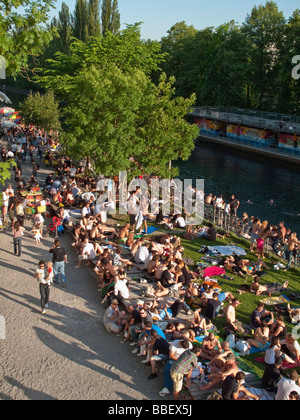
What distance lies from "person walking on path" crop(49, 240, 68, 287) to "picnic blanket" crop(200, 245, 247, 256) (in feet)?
18.6

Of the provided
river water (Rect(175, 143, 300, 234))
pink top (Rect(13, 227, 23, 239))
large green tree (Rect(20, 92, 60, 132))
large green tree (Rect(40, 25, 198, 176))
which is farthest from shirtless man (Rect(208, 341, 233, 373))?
large green tree (Rect(20, 92, 60, 132))

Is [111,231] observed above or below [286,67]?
below

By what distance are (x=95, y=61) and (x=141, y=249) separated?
65.5ft

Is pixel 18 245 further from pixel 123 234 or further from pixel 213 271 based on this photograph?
pixel 213 271

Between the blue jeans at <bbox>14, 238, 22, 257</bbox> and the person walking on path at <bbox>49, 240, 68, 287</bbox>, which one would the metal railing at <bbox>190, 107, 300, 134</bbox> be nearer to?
the blue jeans at <bbox>14, 238, 22, 257</bbox>

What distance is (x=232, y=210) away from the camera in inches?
919

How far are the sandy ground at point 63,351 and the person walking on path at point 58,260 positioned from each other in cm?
37

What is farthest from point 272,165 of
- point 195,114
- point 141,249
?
point 141,249

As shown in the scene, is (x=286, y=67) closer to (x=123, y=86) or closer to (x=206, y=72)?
(x=206, y=72)

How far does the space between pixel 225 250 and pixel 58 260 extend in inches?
257

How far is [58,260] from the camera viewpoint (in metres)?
11.8

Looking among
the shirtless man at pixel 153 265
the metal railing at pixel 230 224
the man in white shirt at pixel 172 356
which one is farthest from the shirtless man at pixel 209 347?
the metal railing at pixel 230 224

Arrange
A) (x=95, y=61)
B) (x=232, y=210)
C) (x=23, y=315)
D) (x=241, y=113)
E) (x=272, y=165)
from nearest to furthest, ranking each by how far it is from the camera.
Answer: (x=23, y=315) → (x=232, y=210) → (x=95, y=61) → (x=272, y=165) → (x=241, y=113)

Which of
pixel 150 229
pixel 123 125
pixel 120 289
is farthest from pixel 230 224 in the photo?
pixel 120 289
